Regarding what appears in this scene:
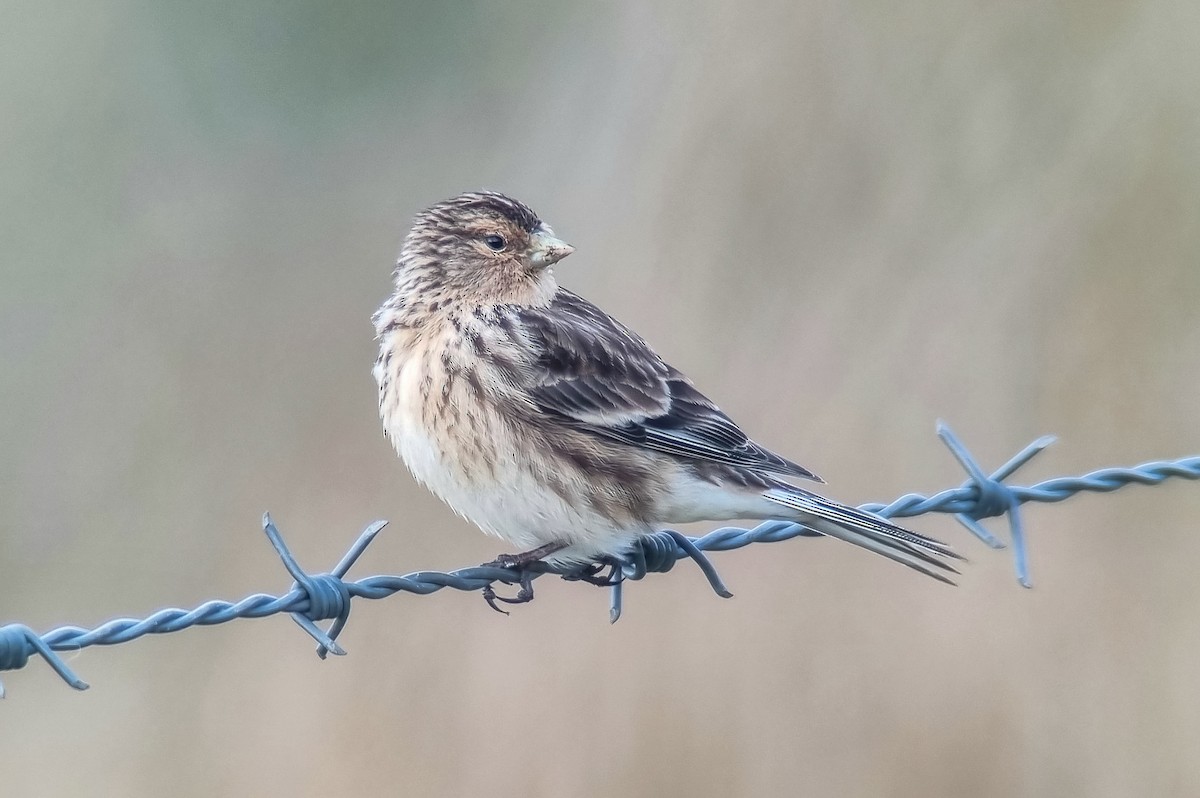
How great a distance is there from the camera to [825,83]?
883 centimetres

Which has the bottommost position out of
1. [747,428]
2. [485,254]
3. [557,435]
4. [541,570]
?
[541,570]

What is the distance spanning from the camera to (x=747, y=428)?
7691 millimetres

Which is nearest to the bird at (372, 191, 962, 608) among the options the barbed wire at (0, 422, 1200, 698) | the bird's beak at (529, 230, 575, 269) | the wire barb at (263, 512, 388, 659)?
the barbed wire at (0, 422, 1200, 698)

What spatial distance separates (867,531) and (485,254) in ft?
6.56

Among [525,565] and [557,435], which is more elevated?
[557,435]

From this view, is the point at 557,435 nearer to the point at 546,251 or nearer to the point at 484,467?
the point at 484,467

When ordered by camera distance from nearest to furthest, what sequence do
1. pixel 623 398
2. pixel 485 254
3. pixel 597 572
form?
pixel 623 398 → pixel 597 572 → pixel 485 254

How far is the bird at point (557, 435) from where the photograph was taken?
195 inches

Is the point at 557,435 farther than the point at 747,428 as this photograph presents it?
No

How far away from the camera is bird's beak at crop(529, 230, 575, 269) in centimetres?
567

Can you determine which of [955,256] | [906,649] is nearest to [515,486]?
[906,649]

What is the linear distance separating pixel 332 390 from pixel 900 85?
13.2ft

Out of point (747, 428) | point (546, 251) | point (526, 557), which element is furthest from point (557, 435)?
point (747, 428)

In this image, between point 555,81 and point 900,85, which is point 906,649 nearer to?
point 900,85
